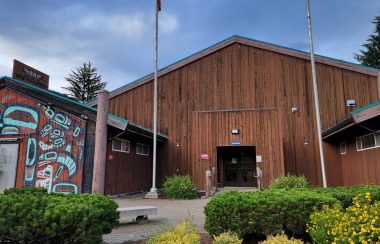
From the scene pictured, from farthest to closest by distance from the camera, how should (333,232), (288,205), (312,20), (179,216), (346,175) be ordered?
(346,175), (312,20), (179,216), (288,205), (333,232)

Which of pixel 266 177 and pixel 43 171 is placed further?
pixel 266 177

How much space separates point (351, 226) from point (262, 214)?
1.62 m

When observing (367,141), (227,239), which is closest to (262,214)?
(227,239)

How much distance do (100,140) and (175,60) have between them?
14.1m

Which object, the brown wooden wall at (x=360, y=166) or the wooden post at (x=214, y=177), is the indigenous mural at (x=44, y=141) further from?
the brown wooden wall at (x=360, y=166)

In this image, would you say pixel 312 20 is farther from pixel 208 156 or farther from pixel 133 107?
pixel 133 107

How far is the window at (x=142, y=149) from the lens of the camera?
1733cm

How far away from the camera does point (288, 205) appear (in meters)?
5.30

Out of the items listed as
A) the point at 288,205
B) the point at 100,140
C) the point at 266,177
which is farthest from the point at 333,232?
the point at 266,177

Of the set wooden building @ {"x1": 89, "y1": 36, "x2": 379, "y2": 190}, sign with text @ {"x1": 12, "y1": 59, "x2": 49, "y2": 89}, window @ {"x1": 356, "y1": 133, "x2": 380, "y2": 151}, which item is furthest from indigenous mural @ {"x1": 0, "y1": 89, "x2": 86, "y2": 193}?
window @ {"x1": 356, "y1": 133, "x2": 380, "y2": 151}

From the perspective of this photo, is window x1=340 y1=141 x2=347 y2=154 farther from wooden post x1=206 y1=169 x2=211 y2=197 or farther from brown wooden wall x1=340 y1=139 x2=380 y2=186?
wooden post x1=206 y1=169 x2=211 y2=197

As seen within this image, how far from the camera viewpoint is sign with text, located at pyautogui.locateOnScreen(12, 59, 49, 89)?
1514 cm

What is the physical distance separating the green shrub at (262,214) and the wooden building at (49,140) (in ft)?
27.8

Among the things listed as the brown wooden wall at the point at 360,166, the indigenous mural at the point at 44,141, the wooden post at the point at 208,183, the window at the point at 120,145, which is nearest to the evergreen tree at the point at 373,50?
the brown wooden wall at the point at 360,166
